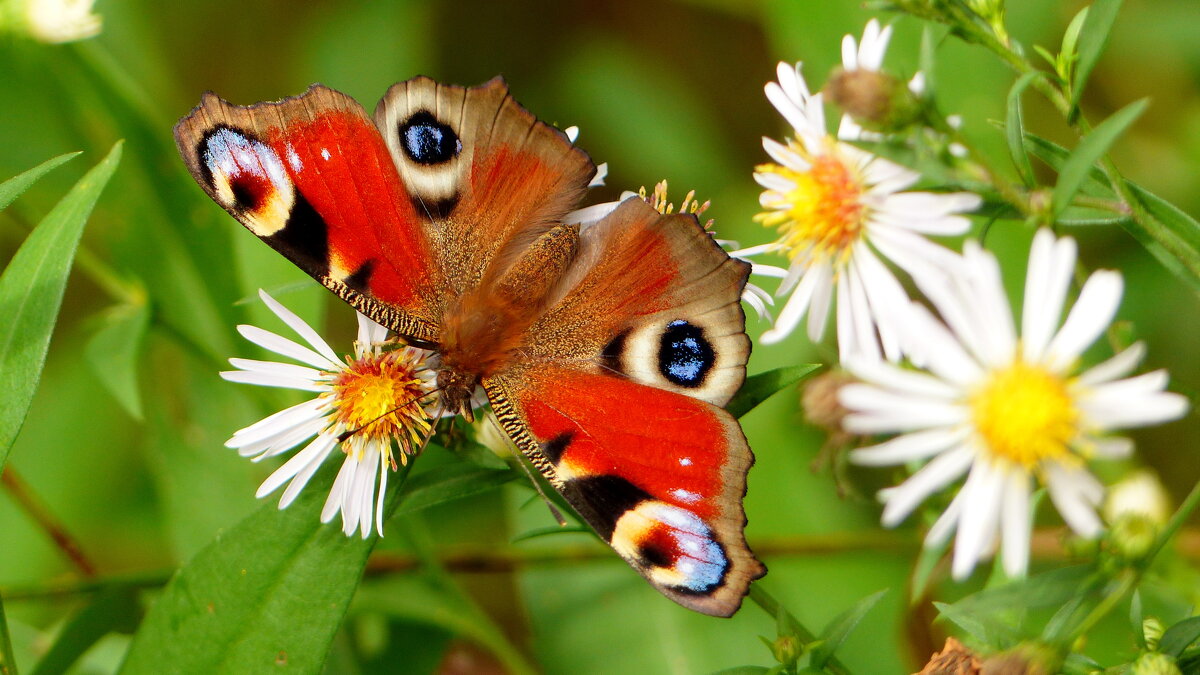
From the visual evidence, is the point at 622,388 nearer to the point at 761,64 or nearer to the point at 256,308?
the point at 256,308

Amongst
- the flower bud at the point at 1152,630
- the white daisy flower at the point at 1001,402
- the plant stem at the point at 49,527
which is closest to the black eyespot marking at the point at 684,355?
the white daisy flower at the point at 1001,402

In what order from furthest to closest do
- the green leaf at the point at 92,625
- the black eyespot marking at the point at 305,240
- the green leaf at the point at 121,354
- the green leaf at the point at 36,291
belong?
the green leaf at the point at 121,354, the green leaf at the point at 92,625, the black eyespot marking at the point at 305,240, the green leaf at the point at 36,291

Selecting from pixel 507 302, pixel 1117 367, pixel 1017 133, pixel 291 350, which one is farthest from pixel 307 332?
pixel 1117 367

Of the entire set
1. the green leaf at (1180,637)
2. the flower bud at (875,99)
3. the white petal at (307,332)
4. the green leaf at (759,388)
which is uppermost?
the flower bud at (875,99)

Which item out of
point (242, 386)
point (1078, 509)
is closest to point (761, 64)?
point (242, 386)

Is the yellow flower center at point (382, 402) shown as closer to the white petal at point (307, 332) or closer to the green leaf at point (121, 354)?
the white petal at point (307, 332)

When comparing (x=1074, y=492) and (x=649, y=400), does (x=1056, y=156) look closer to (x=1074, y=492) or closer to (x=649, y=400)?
(x=1074, y=492)
